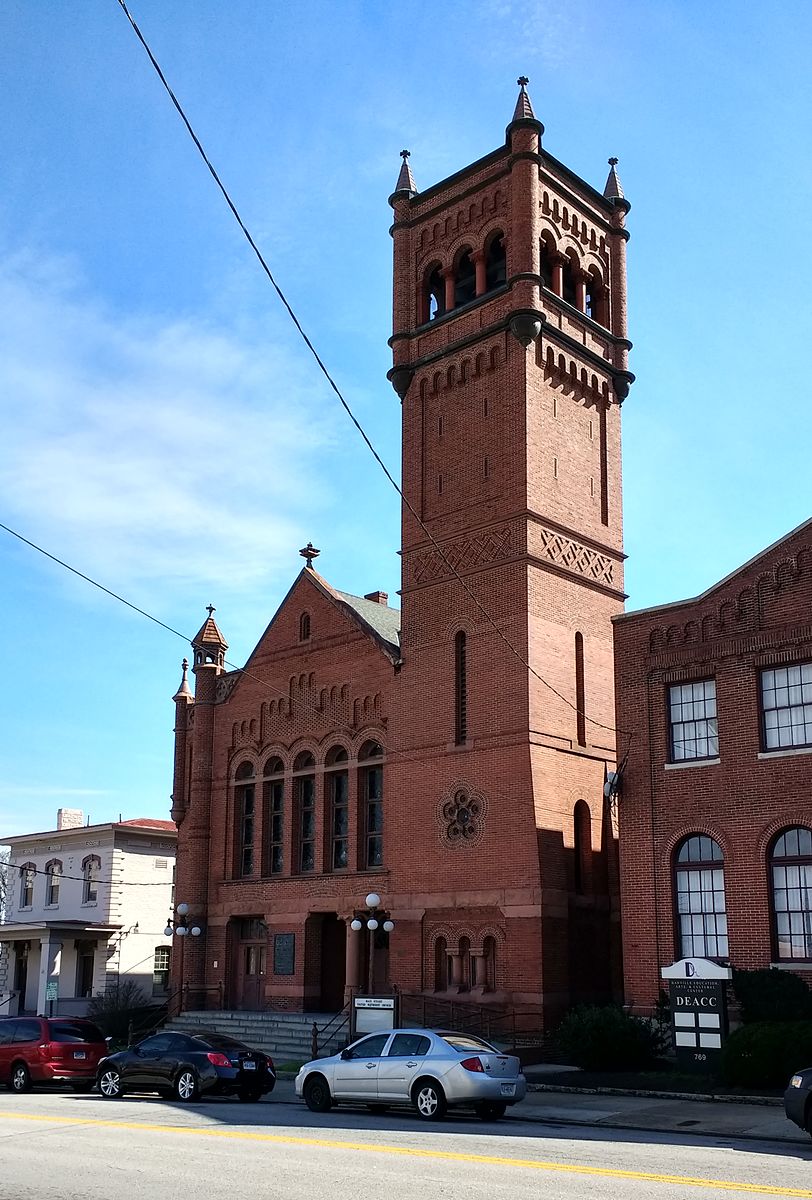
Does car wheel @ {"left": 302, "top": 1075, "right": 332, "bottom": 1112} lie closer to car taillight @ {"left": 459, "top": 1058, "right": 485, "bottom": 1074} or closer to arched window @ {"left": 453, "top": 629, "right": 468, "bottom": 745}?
car taillight @ {"left": 459, "top": 1058, "right": 485, "bottom": 1074}

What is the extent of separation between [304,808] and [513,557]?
1136cm

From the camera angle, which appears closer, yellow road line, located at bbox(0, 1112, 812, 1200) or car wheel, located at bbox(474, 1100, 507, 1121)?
yellow road line, located at bbox(0, 1112, 812, 1200)

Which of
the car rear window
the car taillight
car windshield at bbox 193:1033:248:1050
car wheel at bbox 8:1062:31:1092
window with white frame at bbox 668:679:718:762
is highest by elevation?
window with white frame at bbox 668:679:718:762

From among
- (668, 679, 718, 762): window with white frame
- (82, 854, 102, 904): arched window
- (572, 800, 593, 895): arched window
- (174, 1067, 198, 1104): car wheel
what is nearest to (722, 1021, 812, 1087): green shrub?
(668, 679, 718, 762): window with white frame

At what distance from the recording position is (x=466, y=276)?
3725 centimetres

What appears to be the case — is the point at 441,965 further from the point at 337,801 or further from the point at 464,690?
the point at 464,690

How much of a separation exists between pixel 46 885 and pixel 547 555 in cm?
3204

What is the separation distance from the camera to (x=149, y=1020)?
39.1 metres

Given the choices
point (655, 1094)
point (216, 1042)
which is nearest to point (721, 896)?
point (655, 1094)

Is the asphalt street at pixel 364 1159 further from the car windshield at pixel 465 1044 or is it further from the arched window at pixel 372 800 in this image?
the arched window at pixel 372 800

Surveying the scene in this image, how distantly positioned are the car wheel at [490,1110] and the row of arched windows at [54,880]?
3542 centimetres

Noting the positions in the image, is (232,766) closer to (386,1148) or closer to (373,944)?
(373,944)

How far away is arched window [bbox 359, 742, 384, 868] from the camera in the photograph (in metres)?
35.3

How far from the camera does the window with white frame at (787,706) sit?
2594 cm
